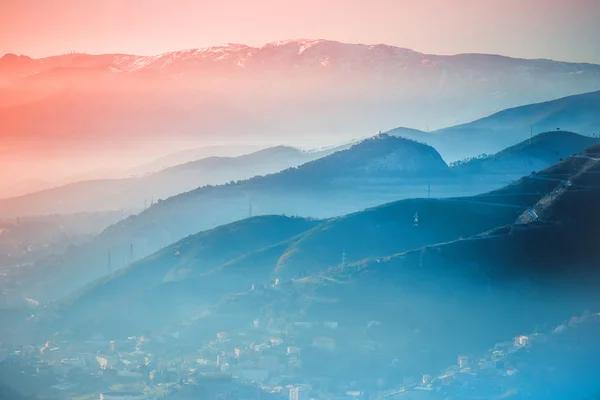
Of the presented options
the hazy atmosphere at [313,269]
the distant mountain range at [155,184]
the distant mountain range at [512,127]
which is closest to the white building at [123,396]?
the hazy atmosphere at [313,269]

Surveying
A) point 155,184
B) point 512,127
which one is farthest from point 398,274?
point 155,184

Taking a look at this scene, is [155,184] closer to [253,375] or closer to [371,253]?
[371,253]

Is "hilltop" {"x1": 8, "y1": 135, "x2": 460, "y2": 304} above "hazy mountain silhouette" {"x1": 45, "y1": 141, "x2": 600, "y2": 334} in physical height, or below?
above

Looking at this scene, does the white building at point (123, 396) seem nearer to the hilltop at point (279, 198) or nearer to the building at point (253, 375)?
the building at point (253, 375)

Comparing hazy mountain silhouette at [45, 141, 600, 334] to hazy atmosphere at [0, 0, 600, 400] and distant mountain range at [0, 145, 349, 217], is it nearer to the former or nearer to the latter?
hazy atmosphere at [0, 0, 600, 400]

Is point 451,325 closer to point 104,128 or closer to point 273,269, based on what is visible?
point 273,269

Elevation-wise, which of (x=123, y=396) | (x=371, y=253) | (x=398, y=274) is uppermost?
(x=371, y=253)

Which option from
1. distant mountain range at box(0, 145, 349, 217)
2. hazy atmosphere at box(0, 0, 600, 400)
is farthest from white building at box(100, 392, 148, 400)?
distant mountain range at box(0, 145, 349, 217)

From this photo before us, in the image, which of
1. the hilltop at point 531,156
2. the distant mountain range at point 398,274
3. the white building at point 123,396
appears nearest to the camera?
the white building at point 123,396

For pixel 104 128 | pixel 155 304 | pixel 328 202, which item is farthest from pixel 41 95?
pixel 155 304
